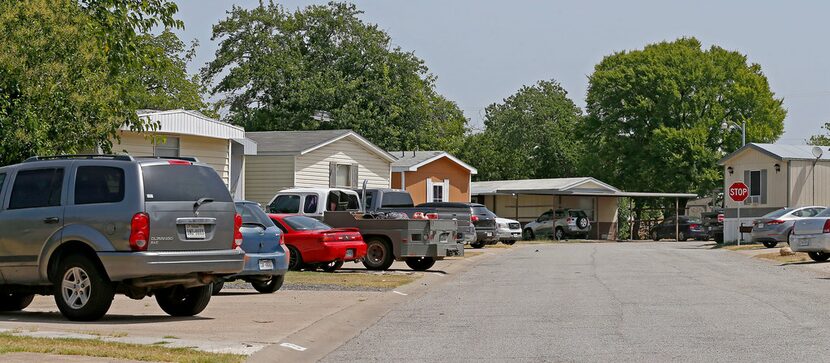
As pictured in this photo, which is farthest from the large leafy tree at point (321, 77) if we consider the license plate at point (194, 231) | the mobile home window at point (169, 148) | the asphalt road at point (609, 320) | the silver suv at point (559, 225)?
the license plate at point (194, 231)

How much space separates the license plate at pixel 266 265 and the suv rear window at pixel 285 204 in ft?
39.6

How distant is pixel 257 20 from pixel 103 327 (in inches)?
2436

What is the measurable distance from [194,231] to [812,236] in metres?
20.8

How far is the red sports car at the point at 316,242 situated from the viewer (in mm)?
25734

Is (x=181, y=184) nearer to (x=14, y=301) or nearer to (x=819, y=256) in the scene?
(x=14, y=301)

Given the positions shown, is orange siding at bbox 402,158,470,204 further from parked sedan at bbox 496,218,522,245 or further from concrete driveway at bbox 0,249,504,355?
concrete driveway at bbox 0,249,504,355

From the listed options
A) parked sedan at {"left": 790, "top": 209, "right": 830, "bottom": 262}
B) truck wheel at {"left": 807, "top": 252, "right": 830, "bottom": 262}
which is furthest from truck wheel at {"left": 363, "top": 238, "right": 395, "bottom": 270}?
truck wheel at {"left": 807, "top": 252, "right": 830, "bottom": 262}

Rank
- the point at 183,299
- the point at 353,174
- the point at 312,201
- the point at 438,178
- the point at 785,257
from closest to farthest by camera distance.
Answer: the point at 183,299 → the point at 312,201 → the point at 785,257 → the point at 353,174 → the point at 438,178

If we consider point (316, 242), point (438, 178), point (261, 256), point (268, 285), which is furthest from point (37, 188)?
point (438, 178)

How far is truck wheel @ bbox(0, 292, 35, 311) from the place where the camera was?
16.0 meters

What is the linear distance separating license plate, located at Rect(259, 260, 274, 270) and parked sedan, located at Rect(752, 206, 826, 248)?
25.8m

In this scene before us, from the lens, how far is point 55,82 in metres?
21.2

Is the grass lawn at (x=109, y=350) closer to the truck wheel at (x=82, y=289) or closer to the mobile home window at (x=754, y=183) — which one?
the truck wheel at (x=82, y=289)

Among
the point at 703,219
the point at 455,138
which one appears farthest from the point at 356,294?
the point at 455,138
